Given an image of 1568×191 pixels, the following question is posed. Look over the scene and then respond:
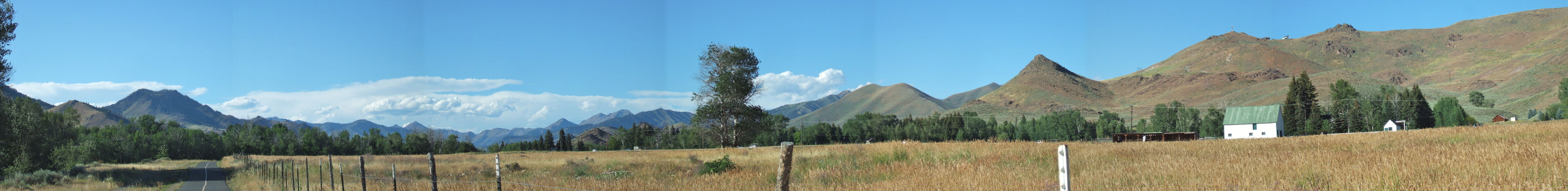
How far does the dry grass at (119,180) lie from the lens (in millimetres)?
24109

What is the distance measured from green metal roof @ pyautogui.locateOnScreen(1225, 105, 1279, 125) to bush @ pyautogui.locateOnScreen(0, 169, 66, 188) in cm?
8127

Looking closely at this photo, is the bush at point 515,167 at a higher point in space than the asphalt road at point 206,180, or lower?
higher

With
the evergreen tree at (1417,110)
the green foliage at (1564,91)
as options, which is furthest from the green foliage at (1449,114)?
the green foliage at (1564,91)

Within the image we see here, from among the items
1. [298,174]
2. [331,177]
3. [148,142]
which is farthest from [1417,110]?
[148,142]

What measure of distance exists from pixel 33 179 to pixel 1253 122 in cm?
8294

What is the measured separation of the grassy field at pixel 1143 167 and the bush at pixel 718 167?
0.38 meters

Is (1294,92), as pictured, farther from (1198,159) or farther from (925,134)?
(1198,159)

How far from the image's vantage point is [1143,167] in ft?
36.5

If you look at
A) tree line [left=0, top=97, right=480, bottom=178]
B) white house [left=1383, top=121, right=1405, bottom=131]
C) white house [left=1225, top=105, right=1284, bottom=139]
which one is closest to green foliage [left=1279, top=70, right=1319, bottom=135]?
white house [left=1383, top=121, right=1405, bottom=131]

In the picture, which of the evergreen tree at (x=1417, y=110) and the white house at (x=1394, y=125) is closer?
the white house at (x=1394, y=125)

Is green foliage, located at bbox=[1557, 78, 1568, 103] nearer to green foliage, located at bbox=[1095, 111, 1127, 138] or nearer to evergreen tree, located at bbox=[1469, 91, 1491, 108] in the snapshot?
green foliage, located at bbox=[1095, 111, 1127, 138]

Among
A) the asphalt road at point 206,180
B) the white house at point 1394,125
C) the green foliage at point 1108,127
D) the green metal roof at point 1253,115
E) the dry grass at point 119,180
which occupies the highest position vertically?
the dry grass at point 119,180

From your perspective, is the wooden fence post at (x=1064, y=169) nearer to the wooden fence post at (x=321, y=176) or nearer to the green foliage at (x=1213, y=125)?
Result: the wooden fence post at (x=321, y=176)

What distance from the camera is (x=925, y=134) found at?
391 feet
